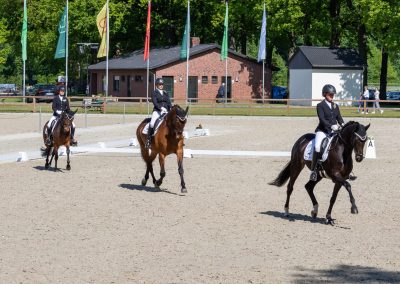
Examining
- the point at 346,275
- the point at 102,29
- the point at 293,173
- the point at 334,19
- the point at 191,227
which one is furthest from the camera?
the point at 334,19

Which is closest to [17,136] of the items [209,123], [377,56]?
[209,123]

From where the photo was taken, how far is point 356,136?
45.4 feet

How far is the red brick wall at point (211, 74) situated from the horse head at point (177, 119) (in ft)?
180

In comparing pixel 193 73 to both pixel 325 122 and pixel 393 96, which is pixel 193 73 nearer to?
pixel 393 96

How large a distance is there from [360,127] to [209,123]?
3082 centimetres

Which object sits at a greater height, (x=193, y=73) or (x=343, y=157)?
(x=193, y=73)

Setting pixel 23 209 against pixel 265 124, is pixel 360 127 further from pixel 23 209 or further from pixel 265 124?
pixel 265 124

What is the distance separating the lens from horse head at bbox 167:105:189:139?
711 inches

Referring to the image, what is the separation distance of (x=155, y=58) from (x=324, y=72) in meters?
15.1

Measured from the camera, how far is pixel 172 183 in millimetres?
20016

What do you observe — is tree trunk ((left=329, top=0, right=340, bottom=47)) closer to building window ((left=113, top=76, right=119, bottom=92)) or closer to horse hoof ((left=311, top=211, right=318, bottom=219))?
building window ((left=113, top=76, right=119, bottom=92))

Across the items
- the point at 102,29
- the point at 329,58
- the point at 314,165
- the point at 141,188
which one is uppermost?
the point at 102,29

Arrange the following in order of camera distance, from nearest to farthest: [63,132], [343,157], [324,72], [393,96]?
[343,157], [63,132], [324,72], [393,96]


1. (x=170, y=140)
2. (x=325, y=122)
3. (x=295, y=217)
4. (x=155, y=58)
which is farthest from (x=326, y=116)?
(x=155, y=58)
